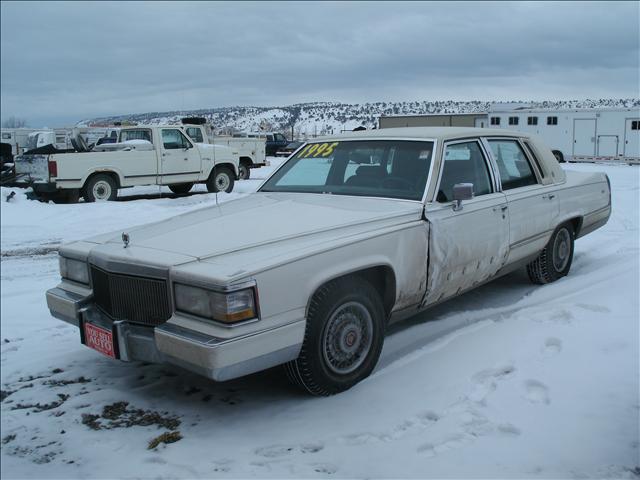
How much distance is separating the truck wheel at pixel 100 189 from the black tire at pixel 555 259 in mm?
10987

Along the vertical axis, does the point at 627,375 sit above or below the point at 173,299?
below

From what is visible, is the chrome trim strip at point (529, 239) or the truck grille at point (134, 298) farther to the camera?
the chrome trim strip at point (529, 239)

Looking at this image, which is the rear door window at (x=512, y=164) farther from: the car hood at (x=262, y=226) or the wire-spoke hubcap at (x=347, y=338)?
the wire-spoke hubcap at (x=347, y=338)

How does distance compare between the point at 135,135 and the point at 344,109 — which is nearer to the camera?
the point at 344,109

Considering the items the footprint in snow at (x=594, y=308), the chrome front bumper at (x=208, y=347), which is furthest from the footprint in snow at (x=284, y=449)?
the footprint in snow at (x=594, y=308)

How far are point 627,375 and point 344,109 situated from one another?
4.43 metres

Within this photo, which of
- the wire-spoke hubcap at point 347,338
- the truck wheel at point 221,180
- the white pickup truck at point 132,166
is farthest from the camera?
the truck wheel at point 221,180

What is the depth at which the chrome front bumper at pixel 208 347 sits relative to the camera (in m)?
3.04

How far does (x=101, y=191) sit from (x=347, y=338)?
471 inches

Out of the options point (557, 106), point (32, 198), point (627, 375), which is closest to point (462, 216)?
point (627, 375)

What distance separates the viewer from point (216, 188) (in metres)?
16.4

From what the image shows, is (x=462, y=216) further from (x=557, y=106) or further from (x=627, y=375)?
(x=557, y=106)

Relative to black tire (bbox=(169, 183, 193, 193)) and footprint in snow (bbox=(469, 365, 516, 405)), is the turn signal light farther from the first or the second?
footprint in snow (bbox=(469, 365, 516, 405))

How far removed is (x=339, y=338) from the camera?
363 centimetres
